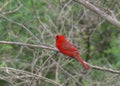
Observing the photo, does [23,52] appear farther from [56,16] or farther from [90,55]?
[90,55]

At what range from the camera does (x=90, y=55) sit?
883cm

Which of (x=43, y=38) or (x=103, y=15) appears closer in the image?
(x=103, y=15)

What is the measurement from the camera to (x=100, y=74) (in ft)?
24.3

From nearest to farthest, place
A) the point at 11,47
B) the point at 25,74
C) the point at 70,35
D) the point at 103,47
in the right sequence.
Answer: the point at 25,74 → the point at 11,47 → the point at 70,35 → the point at 103,47

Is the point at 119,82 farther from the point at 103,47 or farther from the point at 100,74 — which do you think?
the point at 103,47

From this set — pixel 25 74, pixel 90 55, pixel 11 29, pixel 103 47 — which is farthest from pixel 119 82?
pixel 103 47

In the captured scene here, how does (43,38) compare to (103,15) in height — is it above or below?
below

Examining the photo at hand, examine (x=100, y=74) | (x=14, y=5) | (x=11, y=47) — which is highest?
(x=14, y=5)

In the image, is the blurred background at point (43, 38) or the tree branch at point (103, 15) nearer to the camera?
→ the tree branch at point (103, 15)

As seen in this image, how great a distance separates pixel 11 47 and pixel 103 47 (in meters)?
3.33

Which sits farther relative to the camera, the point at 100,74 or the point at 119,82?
the point at 100,74

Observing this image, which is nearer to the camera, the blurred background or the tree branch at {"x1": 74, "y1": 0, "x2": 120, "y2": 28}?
the tree branch at {"x1": 74, "y1": 0, "x2": 120, "y2": 28}

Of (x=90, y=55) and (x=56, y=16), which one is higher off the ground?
(x=56, y=16)

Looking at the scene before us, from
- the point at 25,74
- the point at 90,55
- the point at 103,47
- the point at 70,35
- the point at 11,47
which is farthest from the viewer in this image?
the point at 103,47
